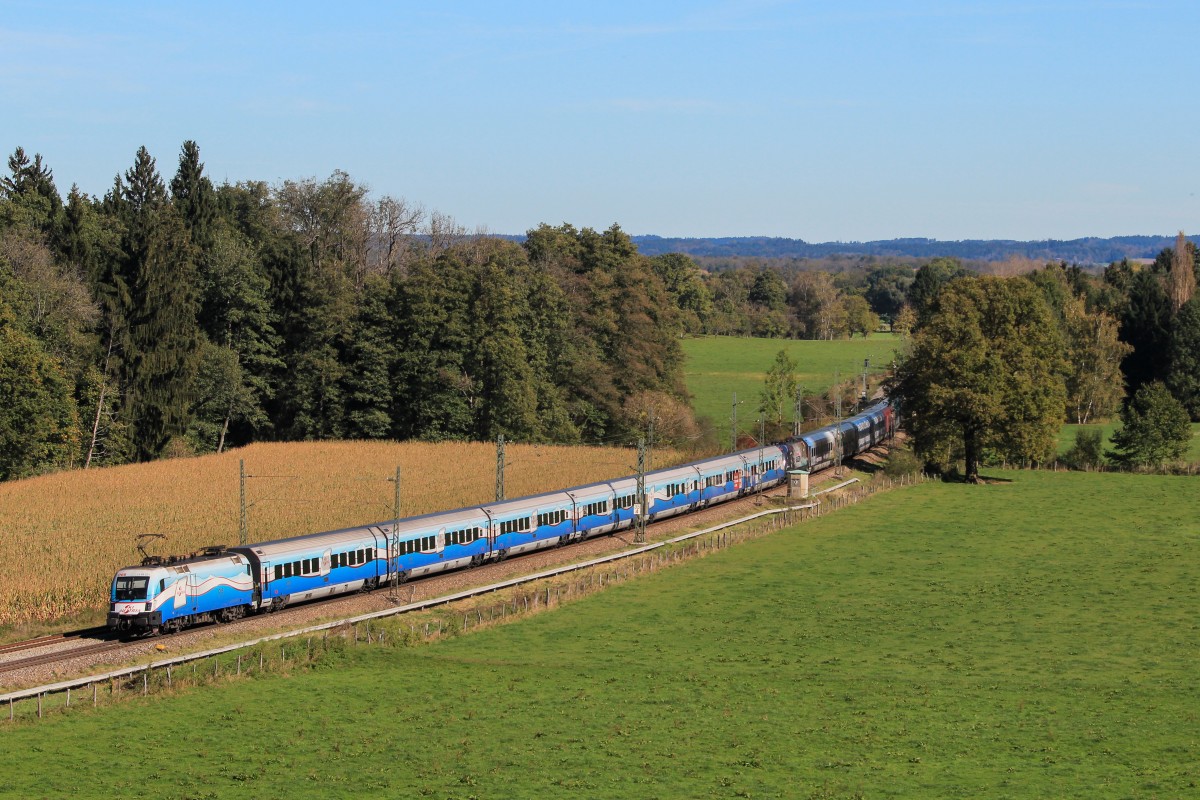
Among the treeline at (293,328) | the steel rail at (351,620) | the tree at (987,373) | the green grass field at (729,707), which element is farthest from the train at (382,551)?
the treeline at (293,328)

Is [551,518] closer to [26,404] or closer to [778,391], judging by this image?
[26,404]

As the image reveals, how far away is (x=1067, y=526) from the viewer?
260ft

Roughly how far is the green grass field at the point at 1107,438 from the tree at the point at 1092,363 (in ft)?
10.2

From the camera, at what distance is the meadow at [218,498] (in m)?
54.2

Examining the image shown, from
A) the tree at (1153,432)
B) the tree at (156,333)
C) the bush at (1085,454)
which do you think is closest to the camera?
the tree at (156,333)

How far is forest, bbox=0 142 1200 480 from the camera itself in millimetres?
96250

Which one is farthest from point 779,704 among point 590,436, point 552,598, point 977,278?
point 590,436

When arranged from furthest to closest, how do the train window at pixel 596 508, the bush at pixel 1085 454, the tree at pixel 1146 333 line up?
1. the tree at pixel 1146 333
2. the bush at pixel 1085 454
3. the train window at pixel 596 508

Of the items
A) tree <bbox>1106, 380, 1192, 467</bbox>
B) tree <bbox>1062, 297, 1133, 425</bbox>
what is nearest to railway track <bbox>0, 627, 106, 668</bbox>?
tree <bbox>1106, 380, 1192, 467</bbox>

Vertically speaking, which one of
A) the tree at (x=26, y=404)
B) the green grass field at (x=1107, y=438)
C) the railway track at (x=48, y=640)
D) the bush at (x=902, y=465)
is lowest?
the green grass field at (x=1107, y=438)

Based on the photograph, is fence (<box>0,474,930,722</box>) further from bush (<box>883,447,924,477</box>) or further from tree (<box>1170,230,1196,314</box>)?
tree (<box>1170,230,1196,314</box>)

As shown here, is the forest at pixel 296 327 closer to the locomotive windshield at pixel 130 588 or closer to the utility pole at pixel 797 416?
the utility pole at pixel 797 416

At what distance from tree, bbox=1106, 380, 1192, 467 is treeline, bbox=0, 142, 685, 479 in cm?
4148

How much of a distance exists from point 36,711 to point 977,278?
79677 mm
